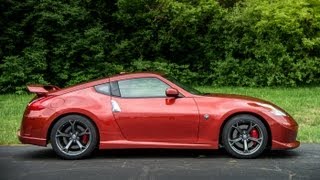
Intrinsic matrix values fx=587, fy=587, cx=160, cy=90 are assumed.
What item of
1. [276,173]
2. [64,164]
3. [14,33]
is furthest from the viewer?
[14,33]

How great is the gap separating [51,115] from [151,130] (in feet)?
5.01

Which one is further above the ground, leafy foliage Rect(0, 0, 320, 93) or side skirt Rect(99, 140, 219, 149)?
leafy foliage Rect(0, 0, 320, 93)

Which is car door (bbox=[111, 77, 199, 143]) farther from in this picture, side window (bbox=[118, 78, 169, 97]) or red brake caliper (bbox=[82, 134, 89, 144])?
red brake caliper (bbox=[82, 134, 89, 144])

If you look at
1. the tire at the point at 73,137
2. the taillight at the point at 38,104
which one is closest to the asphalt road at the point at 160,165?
the tire at the point at 73,137

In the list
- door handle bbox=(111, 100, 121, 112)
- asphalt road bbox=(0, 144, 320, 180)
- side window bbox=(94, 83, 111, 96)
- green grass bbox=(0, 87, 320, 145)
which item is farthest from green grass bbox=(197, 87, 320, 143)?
side window bbox=(94, 83, 111, 96)

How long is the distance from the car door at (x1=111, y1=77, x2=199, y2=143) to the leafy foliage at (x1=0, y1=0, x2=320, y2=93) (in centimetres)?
1150

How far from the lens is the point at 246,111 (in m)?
8.70

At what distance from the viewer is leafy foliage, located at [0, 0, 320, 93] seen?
20.5 meters

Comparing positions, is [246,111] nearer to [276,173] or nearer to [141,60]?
[276,173]

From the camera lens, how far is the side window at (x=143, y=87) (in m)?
9.01

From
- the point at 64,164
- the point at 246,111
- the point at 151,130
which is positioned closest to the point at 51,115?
the point at 64,164

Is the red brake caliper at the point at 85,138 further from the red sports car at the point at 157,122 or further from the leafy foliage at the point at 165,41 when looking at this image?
the leafy foliage at the point at 165,41

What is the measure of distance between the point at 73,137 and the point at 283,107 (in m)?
7.34

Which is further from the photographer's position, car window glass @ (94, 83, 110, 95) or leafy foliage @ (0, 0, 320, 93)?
leafy foliage @ (0, 0, 320, 93)
